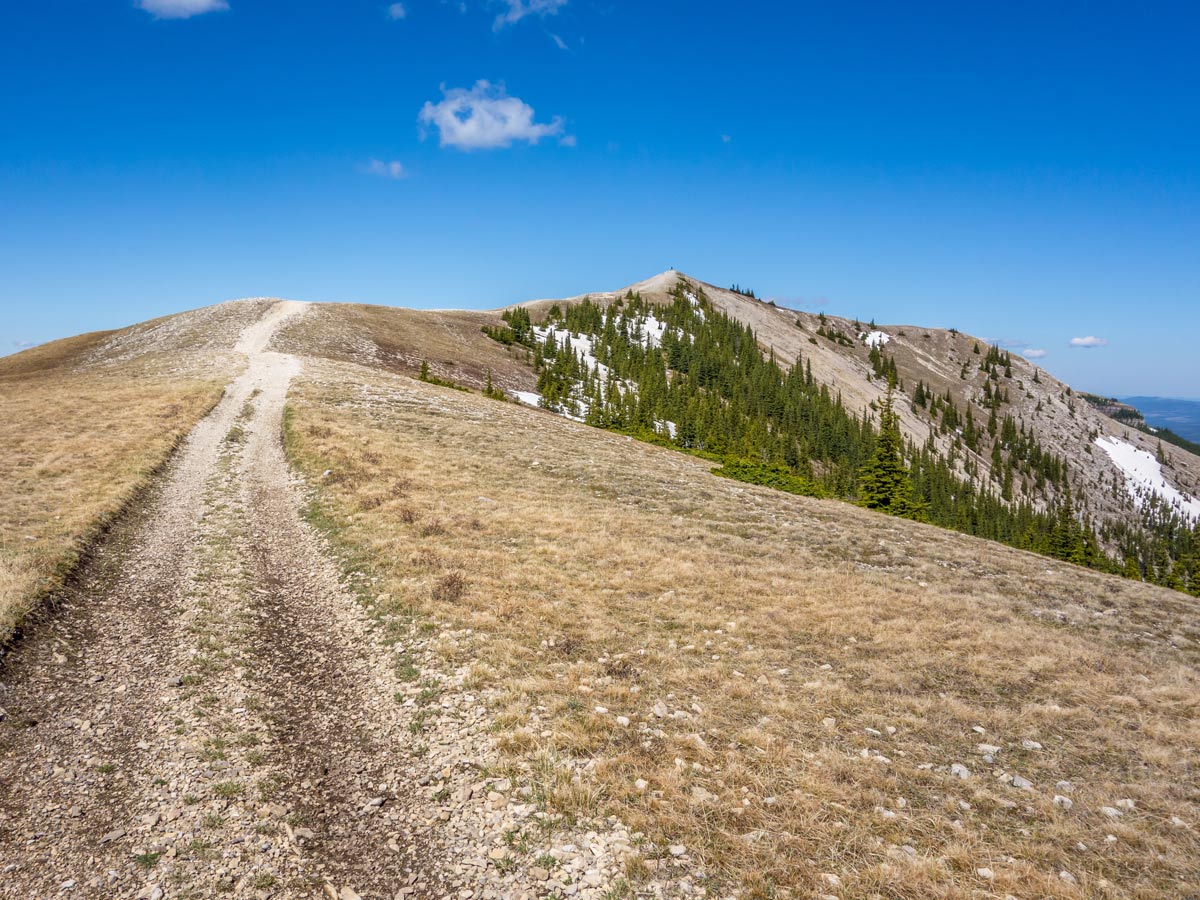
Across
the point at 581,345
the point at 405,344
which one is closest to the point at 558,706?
the point at 405,344

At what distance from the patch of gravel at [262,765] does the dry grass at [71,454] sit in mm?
1308

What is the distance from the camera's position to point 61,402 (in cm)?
3441

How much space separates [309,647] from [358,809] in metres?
5.03

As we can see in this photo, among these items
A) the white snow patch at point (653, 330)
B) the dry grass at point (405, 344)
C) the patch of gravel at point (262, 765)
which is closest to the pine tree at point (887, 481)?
the dry grass at point (405, 344)

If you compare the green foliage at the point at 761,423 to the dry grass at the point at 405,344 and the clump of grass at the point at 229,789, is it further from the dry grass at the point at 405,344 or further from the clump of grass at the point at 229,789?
the clump of grass at the point at 229,789

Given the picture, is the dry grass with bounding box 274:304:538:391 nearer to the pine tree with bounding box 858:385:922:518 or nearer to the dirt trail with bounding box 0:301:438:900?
the pine tree with bounding box 858:385:922:518

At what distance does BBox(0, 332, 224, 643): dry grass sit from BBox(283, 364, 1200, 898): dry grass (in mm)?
6696

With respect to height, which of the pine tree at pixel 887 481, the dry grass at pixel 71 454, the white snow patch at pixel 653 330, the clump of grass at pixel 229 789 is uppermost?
the white snow patch at pixel 653 330

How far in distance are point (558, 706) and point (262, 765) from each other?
14.8 feet

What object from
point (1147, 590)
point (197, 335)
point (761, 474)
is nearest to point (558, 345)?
point (197, 335)

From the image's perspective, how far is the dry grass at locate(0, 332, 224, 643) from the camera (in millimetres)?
13664

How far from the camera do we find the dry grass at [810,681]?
703cm

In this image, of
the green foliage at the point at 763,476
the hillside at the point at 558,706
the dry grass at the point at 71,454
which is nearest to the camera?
the hillside at the point at 558,706

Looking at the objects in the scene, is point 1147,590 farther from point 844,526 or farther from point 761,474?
point 761,474
